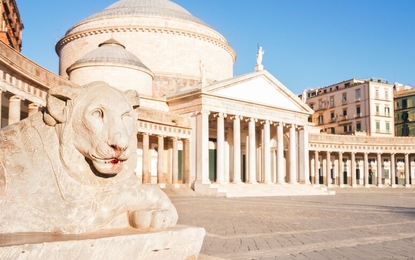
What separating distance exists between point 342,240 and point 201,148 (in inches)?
1118

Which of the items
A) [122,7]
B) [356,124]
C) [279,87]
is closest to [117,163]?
[279,87]

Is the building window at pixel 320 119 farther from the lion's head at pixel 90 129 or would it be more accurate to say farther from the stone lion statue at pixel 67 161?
the lion's head at pixel 90 129

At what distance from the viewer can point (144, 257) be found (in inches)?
184

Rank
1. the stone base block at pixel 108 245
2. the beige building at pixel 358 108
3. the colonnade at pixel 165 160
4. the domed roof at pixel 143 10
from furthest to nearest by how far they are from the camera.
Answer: the beige building at pixel 358 108
the domed roof at pixel 143 10
the colonnade at pixel 165 160
the stone base block at pixel 108 245

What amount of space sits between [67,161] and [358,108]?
76.7 meters

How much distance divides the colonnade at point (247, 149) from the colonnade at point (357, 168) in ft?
23.8

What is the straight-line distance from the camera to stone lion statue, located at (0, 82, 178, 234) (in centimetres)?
442

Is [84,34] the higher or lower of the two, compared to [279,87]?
higher

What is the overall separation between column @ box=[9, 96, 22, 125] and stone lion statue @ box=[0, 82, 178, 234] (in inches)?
705

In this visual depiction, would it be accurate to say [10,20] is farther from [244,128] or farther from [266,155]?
[266,155]

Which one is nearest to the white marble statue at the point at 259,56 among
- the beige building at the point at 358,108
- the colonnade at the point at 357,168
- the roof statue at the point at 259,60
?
the roof statue at the point at 259,60

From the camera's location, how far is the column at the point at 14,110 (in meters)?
21.3

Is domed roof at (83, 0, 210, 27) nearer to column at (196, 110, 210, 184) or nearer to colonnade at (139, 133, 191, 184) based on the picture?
colonnade at (139, 133, 191, 184)

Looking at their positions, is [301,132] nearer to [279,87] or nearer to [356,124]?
[279,87]
